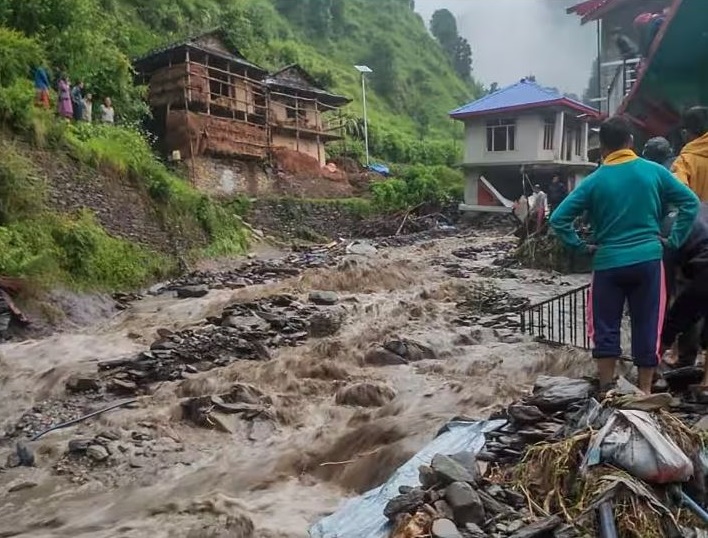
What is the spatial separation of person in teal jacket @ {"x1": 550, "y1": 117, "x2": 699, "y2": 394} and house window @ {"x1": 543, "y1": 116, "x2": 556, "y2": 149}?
1090 inches

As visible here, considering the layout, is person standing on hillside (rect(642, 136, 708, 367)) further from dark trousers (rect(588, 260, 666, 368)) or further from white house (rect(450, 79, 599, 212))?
white house (rect(450, 79, 599, 212))

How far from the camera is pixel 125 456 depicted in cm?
695

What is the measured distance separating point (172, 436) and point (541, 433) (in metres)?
4.56

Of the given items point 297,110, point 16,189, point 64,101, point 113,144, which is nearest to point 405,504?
point 16,189

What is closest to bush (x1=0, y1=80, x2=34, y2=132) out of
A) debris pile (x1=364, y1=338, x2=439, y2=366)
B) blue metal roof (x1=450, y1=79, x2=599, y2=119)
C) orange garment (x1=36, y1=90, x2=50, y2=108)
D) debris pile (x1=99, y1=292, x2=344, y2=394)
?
orange garment (x1=36, y1=90, x2=50, y2=108)

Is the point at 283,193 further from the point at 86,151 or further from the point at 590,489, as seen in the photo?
the point at 590,489

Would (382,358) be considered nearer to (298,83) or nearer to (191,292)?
(191,292)

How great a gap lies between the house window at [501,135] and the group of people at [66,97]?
62.5ft

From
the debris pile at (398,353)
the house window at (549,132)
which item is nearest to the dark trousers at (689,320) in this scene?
the debris pile at (398,353)

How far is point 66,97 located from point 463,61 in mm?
79338

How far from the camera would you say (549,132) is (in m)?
31.2

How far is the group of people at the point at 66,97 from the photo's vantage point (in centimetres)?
1847

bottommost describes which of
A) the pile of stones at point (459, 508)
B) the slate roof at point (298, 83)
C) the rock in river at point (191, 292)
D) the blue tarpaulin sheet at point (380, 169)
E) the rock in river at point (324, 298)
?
the rock in river at point (324, 298)

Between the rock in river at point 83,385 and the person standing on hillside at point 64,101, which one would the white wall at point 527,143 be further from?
the rock in river at point 83,385
